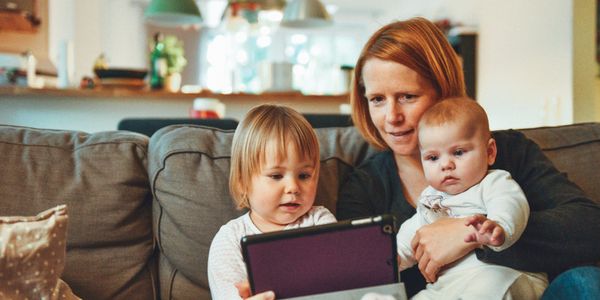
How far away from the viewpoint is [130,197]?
55.2 inches

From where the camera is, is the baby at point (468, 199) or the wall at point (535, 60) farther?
the wall at point (535, 60)

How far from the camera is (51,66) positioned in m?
5.65

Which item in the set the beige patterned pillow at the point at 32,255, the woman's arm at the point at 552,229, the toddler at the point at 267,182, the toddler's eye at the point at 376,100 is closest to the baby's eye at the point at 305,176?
the toddler at the point at 267,182

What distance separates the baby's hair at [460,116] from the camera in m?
1.19

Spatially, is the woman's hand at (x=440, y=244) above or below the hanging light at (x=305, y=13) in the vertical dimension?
below

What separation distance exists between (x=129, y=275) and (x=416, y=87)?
858 mm

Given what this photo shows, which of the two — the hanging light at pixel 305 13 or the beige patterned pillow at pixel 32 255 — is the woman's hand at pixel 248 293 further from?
the hanging light at pixel 305 13

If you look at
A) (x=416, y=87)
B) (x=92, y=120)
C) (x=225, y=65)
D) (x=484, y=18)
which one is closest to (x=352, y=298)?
(x=416, y=87)

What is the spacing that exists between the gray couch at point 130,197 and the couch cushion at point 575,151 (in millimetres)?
18

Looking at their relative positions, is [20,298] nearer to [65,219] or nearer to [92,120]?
[65,219]

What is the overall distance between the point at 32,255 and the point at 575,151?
55.0 inches

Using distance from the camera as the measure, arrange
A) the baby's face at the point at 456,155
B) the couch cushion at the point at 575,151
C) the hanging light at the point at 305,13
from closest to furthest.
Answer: the baby's face at the point at 456,155
the couch cushion at the point at 575,151
the hanging light at the point at 305,13

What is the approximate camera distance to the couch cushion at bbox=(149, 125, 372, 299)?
136 cm

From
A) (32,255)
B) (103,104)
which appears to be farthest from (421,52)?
(103,104)
